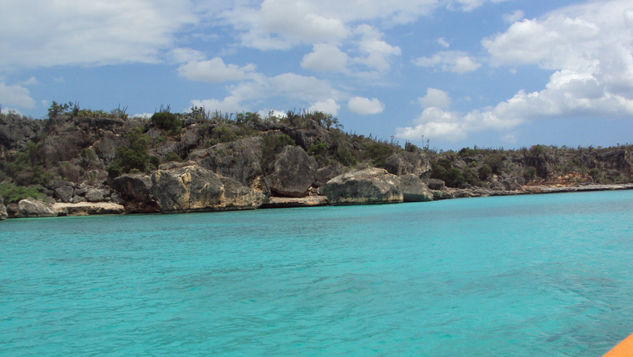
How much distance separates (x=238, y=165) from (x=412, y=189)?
17409mm

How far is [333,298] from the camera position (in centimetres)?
733

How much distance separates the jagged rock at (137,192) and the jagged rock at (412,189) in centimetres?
2334

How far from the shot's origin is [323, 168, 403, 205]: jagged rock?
40844 mm

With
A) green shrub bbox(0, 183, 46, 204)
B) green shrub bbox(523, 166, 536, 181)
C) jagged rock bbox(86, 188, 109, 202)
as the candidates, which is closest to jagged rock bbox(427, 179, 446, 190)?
green shrub bbox(523, 166, 536, 181)

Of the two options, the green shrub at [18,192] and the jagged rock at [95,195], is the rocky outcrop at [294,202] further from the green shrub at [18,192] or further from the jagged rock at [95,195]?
the green shrub at [18,192]

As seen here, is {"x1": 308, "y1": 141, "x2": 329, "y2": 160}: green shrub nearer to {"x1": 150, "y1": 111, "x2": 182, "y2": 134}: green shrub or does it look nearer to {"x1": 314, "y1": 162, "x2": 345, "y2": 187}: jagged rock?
{"x1": 314, "y1": 162, "x2": 345, "y2": 187}: jagged rock

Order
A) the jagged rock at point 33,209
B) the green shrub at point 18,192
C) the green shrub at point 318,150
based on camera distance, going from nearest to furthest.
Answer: the jagged rock at point 33,209 < the green shrub at point 18,192 < the green shrub at point 318,150

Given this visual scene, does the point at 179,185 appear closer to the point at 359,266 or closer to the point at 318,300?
the point at 359,266

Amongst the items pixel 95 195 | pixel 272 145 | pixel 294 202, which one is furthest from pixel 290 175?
pixel 95 195

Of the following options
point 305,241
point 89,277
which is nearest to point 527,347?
point 89,277

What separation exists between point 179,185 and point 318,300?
1165 inches

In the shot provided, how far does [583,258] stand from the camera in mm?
9773

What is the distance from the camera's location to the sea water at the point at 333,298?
17.7 ft

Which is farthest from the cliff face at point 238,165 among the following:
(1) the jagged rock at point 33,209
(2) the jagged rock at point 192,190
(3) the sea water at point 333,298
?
(3) the sea water at point 333,298
